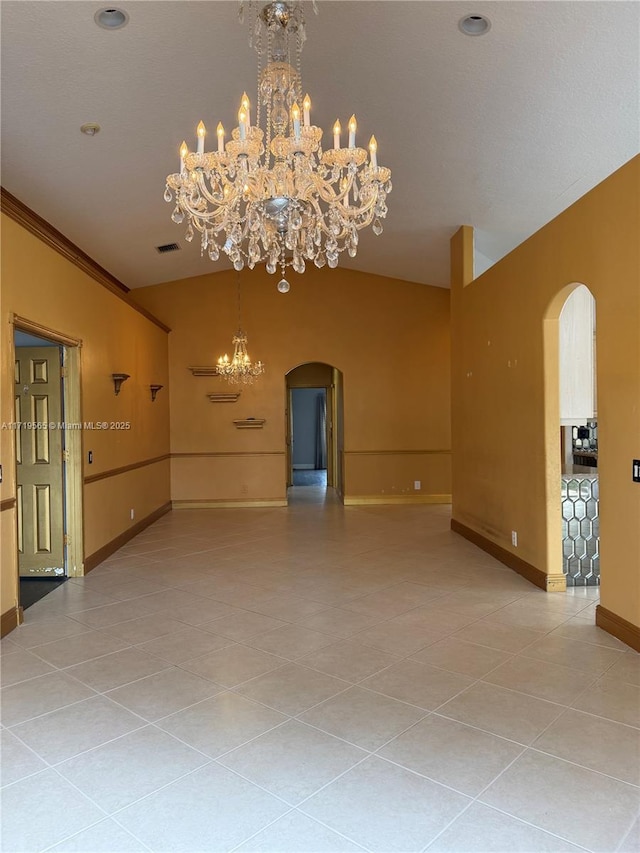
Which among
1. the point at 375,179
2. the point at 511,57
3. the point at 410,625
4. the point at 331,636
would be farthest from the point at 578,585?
the point at 511,57

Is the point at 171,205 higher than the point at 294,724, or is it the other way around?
the point at 171,205

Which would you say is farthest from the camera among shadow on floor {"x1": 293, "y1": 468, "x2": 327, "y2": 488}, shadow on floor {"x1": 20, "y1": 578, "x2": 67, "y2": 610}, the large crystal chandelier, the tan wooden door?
shadow on floor {"x1": 293, "y1": 468, "x2": 327, "y2": 488}

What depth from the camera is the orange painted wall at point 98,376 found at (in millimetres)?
4012

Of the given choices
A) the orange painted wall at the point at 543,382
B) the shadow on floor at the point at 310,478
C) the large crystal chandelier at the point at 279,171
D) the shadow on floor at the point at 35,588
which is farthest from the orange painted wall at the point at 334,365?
the large crystal chandelier at the point at 279,171

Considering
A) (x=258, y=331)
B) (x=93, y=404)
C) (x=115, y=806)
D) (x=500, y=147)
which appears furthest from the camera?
(x=258, y=331)

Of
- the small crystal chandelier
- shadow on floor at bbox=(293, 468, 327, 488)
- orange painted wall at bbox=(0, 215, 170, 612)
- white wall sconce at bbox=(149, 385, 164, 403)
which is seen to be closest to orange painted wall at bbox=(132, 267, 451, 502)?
the small crystal chandelier

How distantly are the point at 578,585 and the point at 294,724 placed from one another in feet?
10.1

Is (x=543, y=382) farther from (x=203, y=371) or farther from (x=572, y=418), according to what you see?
(x=203, y=371)

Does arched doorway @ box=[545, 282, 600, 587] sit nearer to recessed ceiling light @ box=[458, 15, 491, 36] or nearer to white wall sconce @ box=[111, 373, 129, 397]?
recessed ceiling light @ box=[458, 15, 491, 36]

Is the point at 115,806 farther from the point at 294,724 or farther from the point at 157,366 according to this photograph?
the point at 157,366

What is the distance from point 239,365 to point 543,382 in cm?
509

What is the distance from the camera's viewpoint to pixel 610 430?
144 inches

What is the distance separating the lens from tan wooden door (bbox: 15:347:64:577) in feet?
17.3

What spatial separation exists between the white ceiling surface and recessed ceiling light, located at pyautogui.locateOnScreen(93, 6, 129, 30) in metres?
0.04
